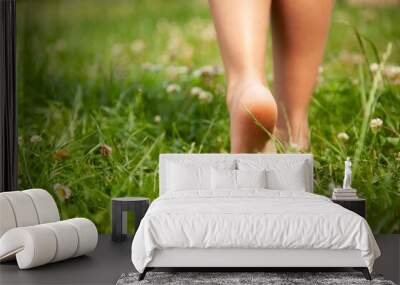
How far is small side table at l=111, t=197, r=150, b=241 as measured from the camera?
5109 mm

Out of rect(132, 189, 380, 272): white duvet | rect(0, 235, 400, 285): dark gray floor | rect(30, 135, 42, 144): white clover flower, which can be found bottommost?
rect(0, 235, 400, 285): dark gray floor

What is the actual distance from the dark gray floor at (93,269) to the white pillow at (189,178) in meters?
0.55

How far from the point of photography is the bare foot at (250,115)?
16.5ft

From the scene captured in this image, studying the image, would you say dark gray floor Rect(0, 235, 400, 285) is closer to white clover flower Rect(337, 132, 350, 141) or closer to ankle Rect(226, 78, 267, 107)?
white clover flower Rect(337, 132, 350, 141)

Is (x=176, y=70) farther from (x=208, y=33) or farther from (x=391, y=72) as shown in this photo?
(x=391, y=72)

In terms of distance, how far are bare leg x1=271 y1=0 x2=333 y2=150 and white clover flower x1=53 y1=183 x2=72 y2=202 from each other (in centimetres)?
166

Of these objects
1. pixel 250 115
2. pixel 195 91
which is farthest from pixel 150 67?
pixel 250 115

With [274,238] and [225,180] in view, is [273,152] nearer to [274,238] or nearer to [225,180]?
[225,180]

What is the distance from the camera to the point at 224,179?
494cm

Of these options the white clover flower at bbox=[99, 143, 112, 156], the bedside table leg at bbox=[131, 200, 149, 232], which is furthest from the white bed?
the white clover flower at bbox=[99, 143, 112, 156]

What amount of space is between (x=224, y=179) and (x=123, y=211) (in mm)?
764

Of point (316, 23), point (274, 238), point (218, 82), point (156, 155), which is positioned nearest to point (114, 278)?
point (274, 238)

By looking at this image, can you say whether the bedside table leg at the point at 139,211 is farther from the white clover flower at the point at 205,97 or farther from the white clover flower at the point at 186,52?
the white clover flower at the point at 186,52

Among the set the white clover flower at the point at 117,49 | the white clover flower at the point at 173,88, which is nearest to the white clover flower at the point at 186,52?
the white clover flower at the point at 173,88
